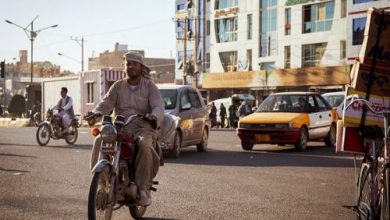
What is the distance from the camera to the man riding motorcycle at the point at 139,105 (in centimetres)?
643

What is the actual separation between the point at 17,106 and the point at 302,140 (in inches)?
2068

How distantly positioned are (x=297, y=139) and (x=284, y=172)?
4.75 meters

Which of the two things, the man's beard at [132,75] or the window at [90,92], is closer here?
the man's beard at [132,75]

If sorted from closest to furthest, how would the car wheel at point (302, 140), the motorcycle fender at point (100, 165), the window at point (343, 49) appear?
the motorcycle fender at point (100, 165) → the car wheel at point (302, 140) → the window at point (343, 49)

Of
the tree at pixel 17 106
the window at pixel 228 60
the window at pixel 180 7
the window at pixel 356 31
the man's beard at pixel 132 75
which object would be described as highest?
the window at pixel 180 7

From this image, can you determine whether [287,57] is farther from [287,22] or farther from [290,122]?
[290,122]

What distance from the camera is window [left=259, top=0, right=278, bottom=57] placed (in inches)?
2094

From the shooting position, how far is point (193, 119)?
16.0m

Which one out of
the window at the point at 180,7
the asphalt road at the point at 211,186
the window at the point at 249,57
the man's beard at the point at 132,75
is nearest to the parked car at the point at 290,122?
the asphalt road at the point at 211,186

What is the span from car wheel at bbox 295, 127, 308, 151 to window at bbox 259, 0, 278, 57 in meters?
36.5

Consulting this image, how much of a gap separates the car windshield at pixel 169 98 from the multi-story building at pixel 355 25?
30544 mm

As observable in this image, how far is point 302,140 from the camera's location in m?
16.7

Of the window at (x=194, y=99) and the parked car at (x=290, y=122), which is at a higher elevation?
the window at (x=194, y=99)

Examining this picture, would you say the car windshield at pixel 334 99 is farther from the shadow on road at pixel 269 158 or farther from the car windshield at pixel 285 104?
the car windshield at pixel 285 104
